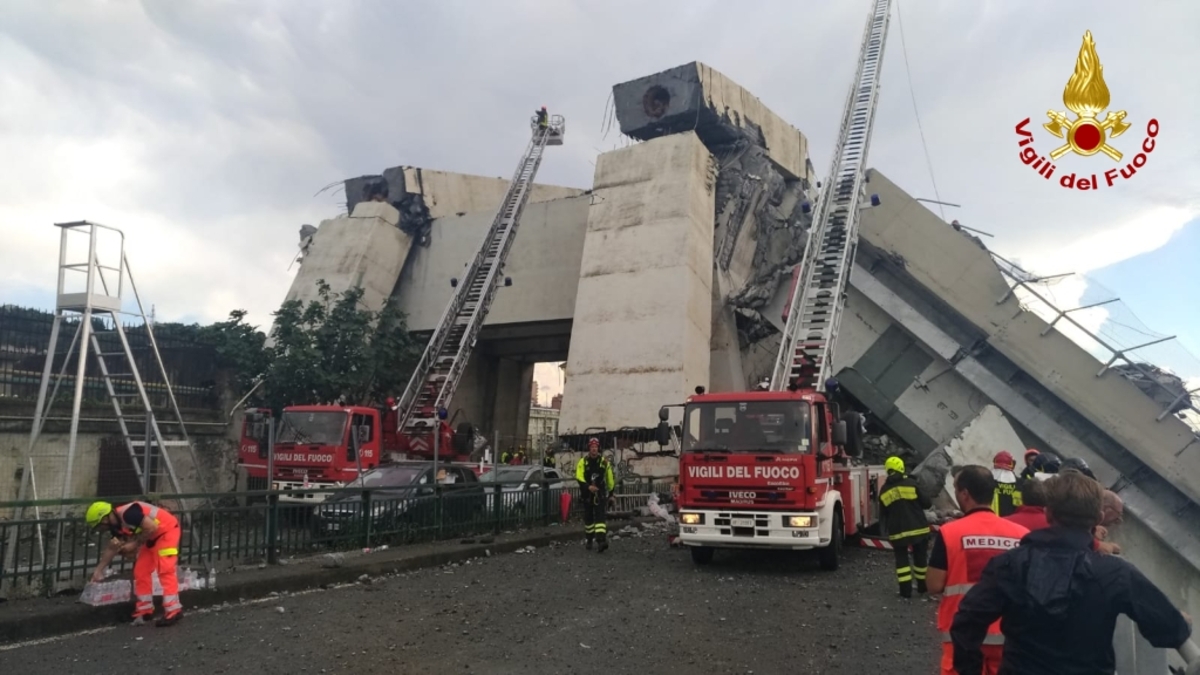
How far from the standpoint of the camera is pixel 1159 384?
16.9 meters

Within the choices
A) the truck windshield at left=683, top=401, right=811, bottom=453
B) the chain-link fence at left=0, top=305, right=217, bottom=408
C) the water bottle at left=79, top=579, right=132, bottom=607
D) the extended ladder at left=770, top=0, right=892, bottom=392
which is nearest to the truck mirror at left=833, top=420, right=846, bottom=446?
the truck windshield at left=683, top=401, right=811, bottom=453

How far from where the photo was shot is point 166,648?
6039 mm

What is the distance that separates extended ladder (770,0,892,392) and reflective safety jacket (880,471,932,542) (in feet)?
20.8

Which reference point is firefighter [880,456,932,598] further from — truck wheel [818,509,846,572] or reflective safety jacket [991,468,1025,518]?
truck wheel [818,509,846,572]

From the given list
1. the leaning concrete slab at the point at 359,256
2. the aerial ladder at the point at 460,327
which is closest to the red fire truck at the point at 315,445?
the aerial ladder at the point at 460,327

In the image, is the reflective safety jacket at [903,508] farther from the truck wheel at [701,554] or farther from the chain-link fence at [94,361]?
the chain-link fence at [94,361]

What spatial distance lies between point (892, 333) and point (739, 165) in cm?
714

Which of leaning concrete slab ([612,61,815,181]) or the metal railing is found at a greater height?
leaning concrete slab ([612,61,815,181])

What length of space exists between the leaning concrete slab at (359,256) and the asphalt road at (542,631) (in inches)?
697

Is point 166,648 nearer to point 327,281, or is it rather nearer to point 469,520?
point 469,520

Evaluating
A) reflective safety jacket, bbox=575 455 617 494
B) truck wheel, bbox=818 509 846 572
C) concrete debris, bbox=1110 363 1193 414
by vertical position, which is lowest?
truck wheel, bbox=818 509 846 572

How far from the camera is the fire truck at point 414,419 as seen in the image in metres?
15.4

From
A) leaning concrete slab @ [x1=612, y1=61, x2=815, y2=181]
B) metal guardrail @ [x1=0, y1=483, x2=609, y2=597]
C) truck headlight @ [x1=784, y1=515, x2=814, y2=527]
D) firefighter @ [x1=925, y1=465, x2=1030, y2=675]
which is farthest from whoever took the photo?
leaning concrete slab @ [x1=612, y1=61, x2=815, y2=181]

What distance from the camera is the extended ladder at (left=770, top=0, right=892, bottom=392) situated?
15.4 metres
